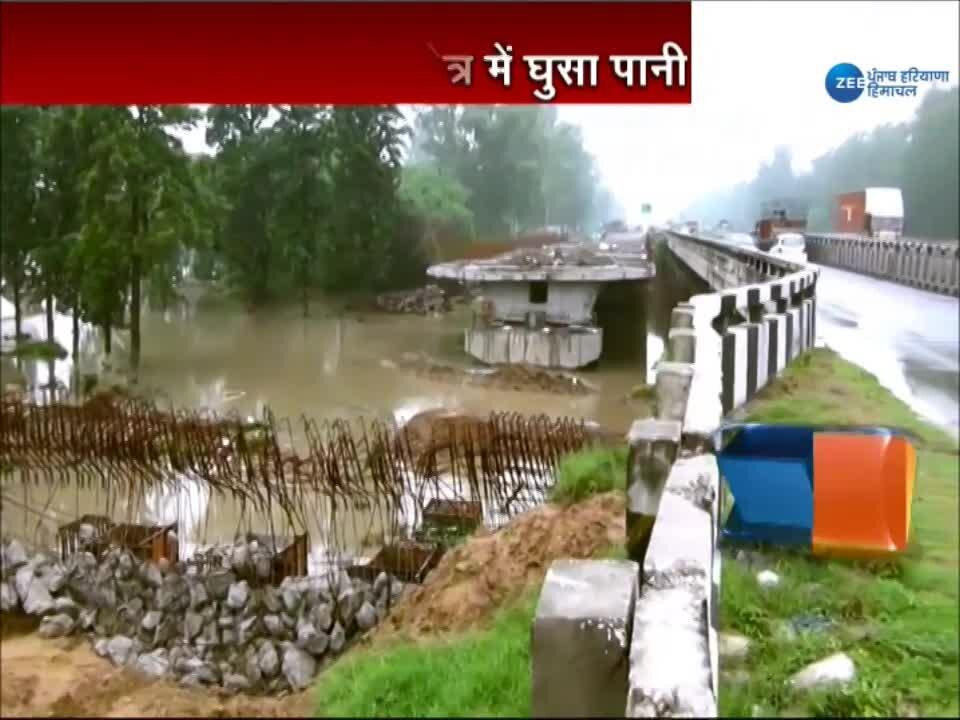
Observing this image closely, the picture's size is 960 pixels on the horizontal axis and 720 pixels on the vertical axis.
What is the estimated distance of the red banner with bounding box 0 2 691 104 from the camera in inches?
84.0

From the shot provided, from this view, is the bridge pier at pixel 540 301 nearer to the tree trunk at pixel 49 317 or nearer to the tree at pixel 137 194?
the tree at pixel 137 194

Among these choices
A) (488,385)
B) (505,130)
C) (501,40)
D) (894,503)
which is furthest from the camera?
(488,385)

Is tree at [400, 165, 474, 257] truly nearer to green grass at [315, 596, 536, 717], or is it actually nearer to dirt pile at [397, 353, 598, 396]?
dirt pile at [397, 353, 598, 396]

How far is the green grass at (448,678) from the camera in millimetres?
1643

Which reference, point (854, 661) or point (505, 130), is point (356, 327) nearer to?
point (505, 130)

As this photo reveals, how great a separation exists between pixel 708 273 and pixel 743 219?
1.39ft

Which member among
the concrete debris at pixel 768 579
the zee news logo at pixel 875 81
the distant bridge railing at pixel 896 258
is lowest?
the concrete debris at pixel 768 579

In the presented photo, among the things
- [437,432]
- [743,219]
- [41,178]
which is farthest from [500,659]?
[41,178]

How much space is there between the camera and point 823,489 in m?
1.20

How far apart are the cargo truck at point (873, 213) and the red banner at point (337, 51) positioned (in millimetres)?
463

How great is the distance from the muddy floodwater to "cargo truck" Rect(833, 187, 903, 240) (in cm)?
146

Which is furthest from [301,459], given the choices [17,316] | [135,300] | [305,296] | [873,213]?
[873,213]

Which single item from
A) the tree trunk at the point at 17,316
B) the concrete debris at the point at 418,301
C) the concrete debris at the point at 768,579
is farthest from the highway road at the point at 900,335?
the tree trunk at the point at 17,316

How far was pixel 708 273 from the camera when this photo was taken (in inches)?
104
